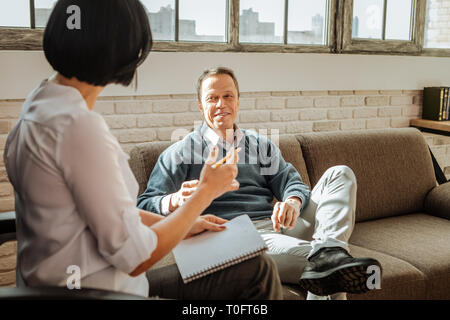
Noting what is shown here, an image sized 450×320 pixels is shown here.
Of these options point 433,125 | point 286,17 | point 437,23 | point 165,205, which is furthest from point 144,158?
point 437,23

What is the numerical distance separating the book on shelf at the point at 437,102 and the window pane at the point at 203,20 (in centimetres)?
152

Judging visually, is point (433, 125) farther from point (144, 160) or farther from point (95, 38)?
point (95, 38)

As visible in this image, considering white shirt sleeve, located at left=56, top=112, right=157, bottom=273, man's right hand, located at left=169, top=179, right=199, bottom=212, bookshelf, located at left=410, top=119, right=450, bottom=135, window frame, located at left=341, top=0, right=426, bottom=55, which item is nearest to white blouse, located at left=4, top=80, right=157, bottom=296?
white shirt sleeve, located at left=56, top=112, right=157, bottom=273

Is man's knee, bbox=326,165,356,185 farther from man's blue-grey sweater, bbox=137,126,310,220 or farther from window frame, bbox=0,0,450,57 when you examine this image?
window frame, bbox=0,0,450,57

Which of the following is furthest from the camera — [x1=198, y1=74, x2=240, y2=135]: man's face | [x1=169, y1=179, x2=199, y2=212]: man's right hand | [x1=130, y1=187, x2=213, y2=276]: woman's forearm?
[x1=198, y1=74, x2=240, y2=135]: man's face

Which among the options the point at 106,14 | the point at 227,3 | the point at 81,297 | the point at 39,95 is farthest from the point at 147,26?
the point at 227,3

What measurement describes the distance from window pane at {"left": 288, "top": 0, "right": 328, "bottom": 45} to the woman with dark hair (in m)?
2.20

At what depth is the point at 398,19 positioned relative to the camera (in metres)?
3.55

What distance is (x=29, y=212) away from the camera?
107 centimetres

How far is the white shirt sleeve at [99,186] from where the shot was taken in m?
1.00

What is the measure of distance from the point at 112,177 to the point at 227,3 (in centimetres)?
215

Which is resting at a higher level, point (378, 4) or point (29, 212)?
point (378, 4)

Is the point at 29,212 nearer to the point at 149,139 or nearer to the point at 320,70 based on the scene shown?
the point at 149,139

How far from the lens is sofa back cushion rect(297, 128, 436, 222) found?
2668 mm
